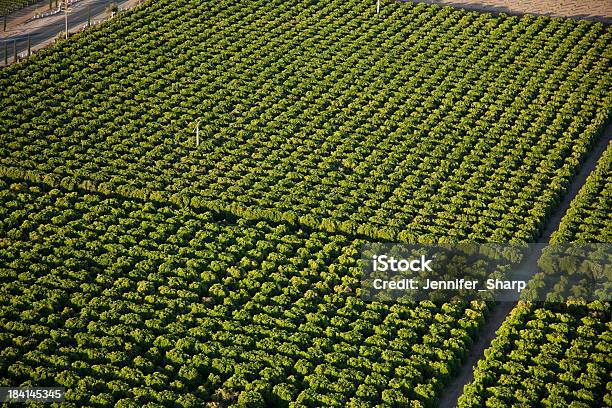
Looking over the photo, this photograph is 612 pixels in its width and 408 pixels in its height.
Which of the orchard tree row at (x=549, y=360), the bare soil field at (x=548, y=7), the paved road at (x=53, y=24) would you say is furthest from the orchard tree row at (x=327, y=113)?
the orchard tree row at (x=549, y=360)

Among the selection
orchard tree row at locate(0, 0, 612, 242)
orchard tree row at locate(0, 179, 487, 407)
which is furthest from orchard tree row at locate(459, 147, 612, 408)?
orchard tree row at locate(0, 0, 612, 242)

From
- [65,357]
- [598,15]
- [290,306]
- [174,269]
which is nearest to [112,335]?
[65,357]

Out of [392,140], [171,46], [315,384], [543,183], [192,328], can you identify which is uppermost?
[171,46]

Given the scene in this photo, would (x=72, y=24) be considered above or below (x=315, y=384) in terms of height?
above

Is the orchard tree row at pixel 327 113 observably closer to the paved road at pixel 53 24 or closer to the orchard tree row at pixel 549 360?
the paved road at pixel 53 24

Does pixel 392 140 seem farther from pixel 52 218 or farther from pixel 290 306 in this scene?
pixel 52 218

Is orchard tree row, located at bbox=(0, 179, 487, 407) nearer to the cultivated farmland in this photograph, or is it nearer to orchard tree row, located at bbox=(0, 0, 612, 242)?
the cultivated farmland

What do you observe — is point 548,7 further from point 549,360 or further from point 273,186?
point 549,360

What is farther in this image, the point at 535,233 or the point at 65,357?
the point at 535,233

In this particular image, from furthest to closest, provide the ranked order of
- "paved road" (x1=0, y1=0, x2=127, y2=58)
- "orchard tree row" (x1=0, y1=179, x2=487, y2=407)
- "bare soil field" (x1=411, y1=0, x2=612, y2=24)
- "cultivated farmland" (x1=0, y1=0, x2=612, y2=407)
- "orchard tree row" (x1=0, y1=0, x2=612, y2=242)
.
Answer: "bare soil field" (x1=411, y1=0, x2=612, y2=24), "paved road" (x1=0, y1=0, x2=127, y2=58), "orchard tree row" (x1=0, y1=0, x2=612, y2=242), "cultivated farmland" (x1=0, y1=0, x2=612, y2=407), "orchard tree row" (x1=0, y1=179, x2=487, y2=407)
